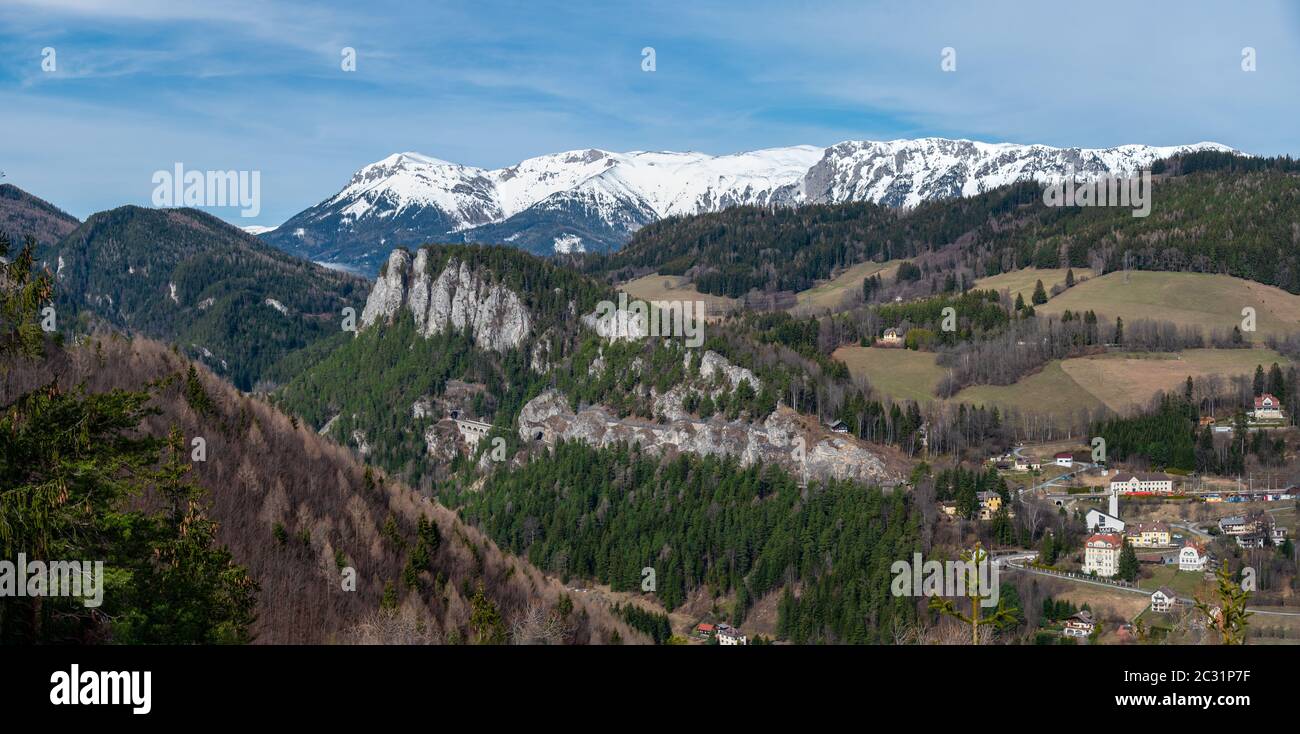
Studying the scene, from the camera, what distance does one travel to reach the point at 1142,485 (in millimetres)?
127875

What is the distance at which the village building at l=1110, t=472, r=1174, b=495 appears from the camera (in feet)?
414

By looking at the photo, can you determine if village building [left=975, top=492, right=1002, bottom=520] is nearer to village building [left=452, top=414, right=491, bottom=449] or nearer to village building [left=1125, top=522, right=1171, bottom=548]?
village building [left=1125, top=522, right=1171, bottom=548]

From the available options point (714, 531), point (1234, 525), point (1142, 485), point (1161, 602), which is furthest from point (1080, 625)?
point (1142, 485)

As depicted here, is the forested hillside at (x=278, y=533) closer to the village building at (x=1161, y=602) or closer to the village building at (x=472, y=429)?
the village building at (x=1161, y=602)

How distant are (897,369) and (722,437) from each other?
49.0m

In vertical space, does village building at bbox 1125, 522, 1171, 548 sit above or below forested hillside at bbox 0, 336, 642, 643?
below

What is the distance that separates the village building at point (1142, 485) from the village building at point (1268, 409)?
31816 mm

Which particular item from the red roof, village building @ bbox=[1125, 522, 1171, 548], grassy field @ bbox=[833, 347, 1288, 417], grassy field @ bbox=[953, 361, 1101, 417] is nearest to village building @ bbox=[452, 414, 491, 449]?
grassy field @ bbox=[833, 347, 1288, 417]

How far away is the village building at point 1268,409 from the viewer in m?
152

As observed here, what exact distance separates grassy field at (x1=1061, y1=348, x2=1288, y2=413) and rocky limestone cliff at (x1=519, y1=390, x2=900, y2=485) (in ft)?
166

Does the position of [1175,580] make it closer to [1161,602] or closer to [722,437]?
[1161,602]

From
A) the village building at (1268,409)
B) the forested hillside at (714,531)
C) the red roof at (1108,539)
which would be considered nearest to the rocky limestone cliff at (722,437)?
the forested hillside at (714,531)
